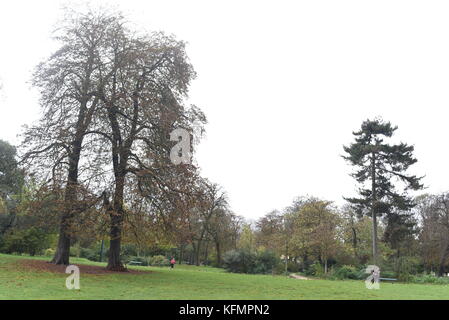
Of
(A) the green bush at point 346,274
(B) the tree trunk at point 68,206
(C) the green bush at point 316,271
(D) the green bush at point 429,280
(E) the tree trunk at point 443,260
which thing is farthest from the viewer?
→ (E) the tree trunk at point 443,260

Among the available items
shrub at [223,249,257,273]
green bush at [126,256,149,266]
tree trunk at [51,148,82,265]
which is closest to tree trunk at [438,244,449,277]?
shrub at [223,249,257,273]

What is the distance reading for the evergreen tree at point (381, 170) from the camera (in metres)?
38.6

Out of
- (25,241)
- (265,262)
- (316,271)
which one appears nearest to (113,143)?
(25,241)

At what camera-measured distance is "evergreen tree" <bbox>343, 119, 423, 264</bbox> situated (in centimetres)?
3862

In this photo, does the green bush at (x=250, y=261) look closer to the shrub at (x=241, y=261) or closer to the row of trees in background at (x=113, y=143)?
the shrub at (x=241, y=261)

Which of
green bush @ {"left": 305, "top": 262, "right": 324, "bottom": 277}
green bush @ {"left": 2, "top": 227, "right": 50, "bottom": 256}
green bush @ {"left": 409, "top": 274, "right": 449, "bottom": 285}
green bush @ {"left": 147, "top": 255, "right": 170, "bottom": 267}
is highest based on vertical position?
green bush @ {"left": 2, "top": 227, "right": 50, "bottom": 256}

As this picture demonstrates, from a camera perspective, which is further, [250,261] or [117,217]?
[250,261]

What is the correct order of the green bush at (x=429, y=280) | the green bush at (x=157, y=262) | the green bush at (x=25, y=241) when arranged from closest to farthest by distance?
the green bush at (x=429, y=280)
the green bush at (x=25, y=241)
the green bush at (x=157, y=262)

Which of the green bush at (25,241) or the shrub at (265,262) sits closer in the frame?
the green bush at (25,241)

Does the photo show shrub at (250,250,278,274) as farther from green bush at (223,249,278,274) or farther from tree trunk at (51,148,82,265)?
tree trunk at (51,148,82,265)

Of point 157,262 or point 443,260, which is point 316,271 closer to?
point 157,262

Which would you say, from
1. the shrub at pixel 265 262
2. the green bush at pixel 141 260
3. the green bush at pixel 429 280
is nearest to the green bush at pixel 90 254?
the green bush at pixel 141 260

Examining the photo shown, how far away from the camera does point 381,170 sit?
3956 centimetres

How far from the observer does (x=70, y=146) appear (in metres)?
20.1
